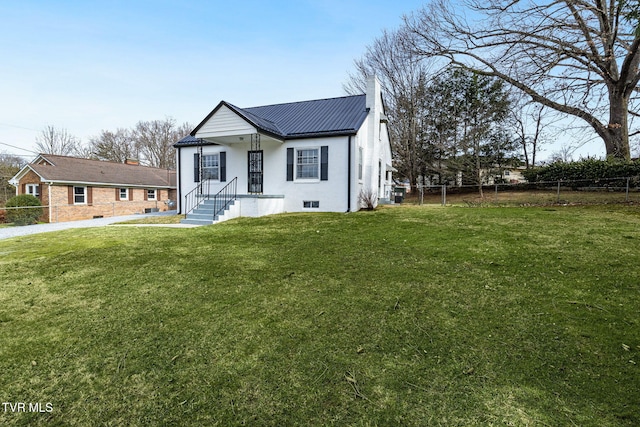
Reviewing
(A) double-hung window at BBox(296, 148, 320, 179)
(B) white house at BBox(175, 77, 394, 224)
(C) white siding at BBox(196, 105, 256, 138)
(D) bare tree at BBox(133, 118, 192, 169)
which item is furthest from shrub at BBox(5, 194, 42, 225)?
(D) bare tree at BBox(133, 118, 192, 169)

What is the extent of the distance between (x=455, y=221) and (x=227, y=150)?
34.1ft

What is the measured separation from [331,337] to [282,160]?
36.4 feet

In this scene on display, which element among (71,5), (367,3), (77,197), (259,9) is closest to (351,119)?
(367,3)

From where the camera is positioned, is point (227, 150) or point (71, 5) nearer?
point (71, 5)

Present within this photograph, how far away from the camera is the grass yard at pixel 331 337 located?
2.04 meters

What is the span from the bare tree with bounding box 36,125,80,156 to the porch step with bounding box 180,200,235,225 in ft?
110

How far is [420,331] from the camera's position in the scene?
295cm

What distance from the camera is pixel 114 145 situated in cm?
3797

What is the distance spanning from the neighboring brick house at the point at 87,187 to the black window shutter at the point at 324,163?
17.8 m

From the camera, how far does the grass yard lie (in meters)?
2.04

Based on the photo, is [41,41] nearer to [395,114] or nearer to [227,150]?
[227,150]

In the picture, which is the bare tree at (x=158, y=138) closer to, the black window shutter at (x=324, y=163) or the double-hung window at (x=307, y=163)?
the double-hung window at (x=307, y=163)

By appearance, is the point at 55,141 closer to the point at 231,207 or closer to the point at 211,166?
the point at 211,166

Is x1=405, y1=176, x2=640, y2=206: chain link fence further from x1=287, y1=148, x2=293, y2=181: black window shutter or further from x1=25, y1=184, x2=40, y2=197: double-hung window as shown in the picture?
x1=25, y1=184, x2=40, y2=197: double-hung window
